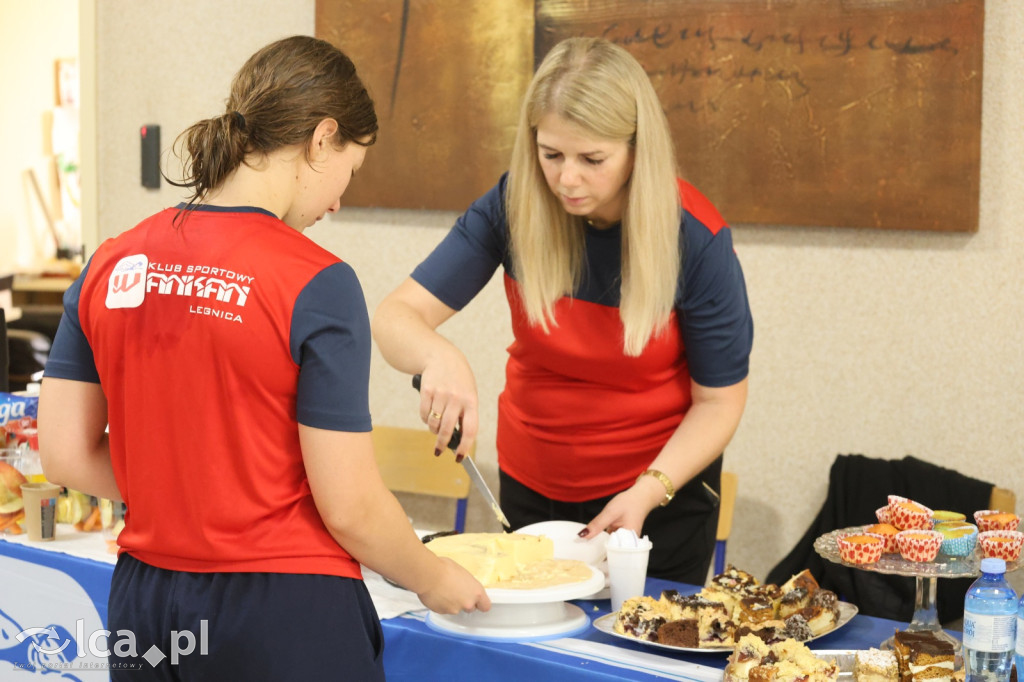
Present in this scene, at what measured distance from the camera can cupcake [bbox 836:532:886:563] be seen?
1378 mm

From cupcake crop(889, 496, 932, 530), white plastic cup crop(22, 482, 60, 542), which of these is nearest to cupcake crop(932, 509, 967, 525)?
cupcake crop(889, 496, 932, 530)

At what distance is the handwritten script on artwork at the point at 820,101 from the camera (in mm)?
2506

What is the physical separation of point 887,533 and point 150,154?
2835 millimetres

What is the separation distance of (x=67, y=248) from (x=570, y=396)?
4646 millimetres

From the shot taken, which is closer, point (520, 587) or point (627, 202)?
point (520, 587)

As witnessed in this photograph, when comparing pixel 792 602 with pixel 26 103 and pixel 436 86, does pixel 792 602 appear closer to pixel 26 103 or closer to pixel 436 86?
pixel 436 86

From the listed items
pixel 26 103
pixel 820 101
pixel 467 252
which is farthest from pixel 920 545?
pixel 26 103

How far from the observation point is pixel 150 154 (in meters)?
3.54

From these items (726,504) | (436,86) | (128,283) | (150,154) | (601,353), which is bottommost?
(726,504)

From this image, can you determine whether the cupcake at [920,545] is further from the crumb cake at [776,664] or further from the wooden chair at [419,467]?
the wooden chair at [419,467]

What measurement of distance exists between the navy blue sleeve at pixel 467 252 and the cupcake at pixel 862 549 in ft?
2.65

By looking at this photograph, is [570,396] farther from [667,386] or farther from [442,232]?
[442,232]

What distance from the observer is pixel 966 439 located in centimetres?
262

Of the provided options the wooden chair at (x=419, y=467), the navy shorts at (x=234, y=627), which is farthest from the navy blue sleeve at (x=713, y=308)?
the wooden chair at (x=419, y=467)
